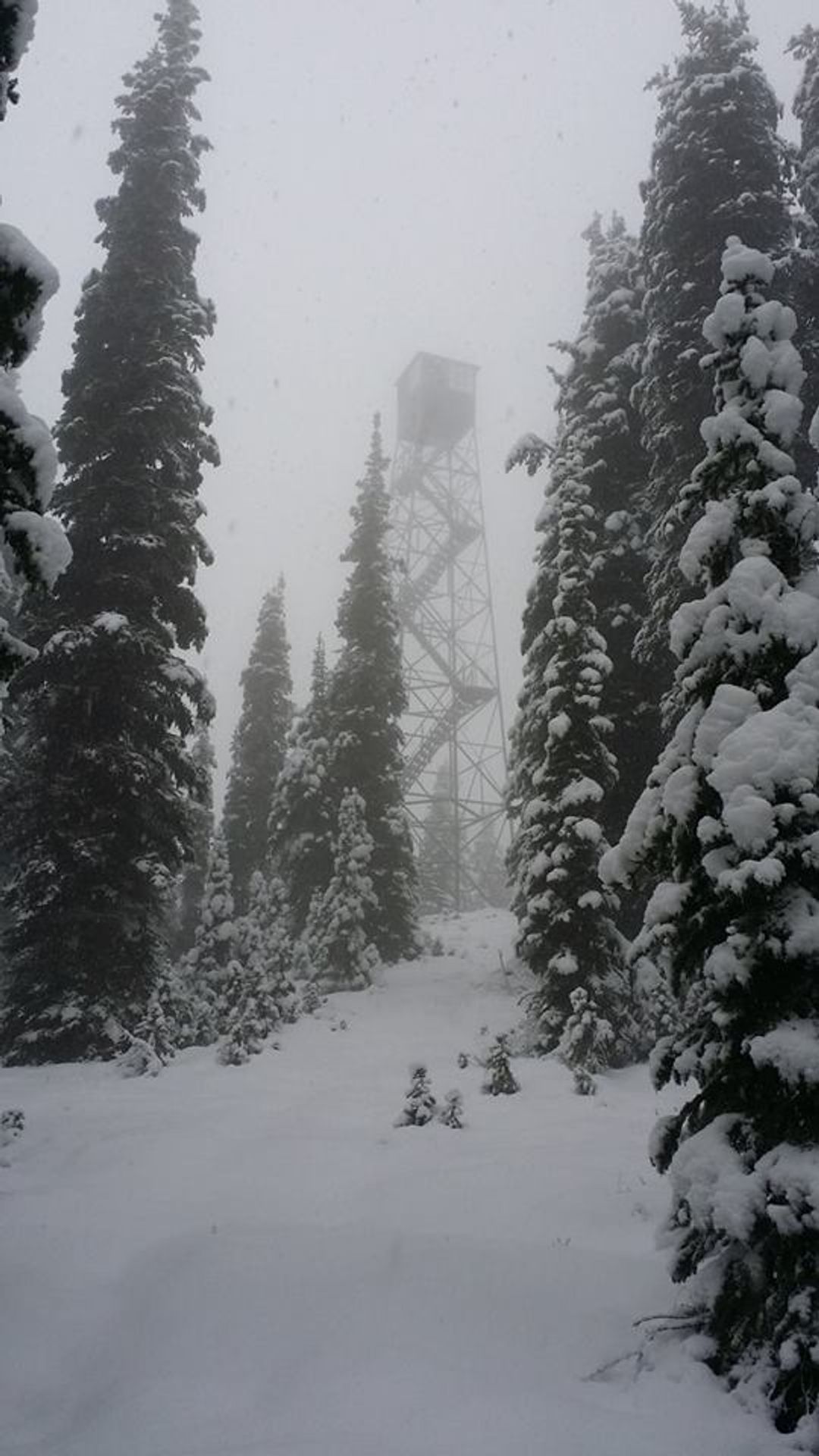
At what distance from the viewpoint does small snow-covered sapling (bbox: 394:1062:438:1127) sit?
28.5 feet

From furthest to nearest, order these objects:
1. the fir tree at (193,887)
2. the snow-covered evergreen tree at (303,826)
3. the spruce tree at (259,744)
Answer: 1. the spruce tree at (259,744)
2. the fir tree at (193,887)
3. the snow-covered evergreen tree at (303,826)

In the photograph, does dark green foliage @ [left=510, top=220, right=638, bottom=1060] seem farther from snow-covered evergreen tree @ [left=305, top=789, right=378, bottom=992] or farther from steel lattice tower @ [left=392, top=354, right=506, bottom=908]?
steel lattice tower @ [left=392, top=354, right=506, bottom=908]

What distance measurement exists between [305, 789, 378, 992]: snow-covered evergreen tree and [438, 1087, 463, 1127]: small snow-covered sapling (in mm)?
11357

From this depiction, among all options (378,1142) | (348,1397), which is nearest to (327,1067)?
(378,1142)

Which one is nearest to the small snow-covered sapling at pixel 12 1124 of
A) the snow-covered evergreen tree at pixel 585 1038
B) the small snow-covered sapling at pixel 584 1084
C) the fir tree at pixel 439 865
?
the small snow-covered sapling at pixel 584 1084

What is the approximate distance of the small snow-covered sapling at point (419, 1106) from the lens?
28.5 ft

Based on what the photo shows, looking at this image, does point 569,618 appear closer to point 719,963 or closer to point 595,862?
point 595,862

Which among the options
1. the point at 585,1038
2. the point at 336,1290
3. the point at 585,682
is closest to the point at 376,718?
the point at 585,682

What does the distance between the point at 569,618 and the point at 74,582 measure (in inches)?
320

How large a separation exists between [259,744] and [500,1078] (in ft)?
81.2

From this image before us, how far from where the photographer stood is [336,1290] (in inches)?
201

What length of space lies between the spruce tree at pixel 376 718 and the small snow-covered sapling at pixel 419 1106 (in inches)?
488

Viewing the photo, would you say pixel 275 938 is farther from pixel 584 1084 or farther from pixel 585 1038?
pixel 584 1084

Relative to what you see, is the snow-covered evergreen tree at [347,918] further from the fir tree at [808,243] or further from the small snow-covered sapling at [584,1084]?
the fir tree at [808,243]
